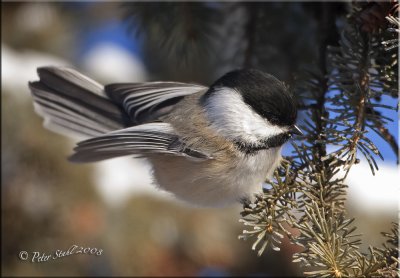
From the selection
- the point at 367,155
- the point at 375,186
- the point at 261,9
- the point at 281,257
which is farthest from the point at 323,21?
the point at 375,186

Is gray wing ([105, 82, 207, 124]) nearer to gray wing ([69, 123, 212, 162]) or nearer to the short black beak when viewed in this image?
gray wing ([69, 123, 212, 162])

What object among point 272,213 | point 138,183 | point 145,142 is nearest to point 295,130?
point 272,213

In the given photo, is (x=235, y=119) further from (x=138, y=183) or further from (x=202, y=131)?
(x=138, y=183)

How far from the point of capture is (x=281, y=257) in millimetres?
1685

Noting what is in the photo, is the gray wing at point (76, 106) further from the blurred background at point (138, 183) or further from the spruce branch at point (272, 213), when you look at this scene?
the spruce branch at point (272, 213)

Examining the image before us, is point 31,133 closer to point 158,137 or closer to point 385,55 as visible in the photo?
point 158,137

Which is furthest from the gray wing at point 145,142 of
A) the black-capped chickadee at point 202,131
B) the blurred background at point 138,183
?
the blurred background at point 138,183

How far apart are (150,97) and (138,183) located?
2.53ft

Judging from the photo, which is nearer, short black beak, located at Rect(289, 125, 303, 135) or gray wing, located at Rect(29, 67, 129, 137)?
short black beak, located at Rect(289, 125, 303, 135)

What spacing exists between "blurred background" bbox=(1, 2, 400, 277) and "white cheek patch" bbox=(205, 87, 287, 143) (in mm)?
252

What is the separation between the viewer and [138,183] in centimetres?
185

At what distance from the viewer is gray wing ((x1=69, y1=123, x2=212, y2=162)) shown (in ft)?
3.27

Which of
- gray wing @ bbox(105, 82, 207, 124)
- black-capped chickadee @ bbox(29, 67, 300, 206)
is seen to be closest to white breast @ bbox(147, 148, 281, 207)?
black-capped chickadee @ bbox(29, 67, 300, 206)

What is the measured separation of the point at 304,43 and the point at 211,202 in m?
0.56
